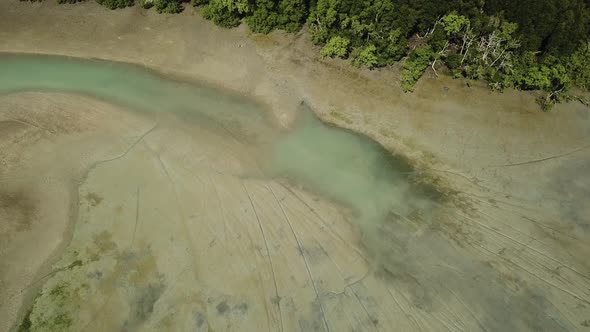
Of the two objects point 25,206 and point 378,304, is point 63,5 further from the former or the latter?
point 378,304

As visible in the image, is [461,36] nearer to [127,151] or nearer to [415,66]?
[415,66]

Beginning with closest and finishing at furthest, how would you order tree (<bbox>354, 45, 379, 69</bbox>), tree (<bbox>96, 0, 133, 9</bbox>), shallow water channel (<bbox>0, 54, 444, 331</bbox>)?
shallow water channel (<bbox>0, 54, 444, 331</bbox>) → tree (<bbox>354, 45, 379, 69</bbox>) → tree (<bbox>96, 0, 133, 9</bbox>)

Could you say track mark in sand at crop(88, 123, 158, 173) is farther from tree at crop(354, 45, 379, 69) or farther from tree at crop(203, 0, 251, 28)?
tree at crop(354, 45, 379, 69)

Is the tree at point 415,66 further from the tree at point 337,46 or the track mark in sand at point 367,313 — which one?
the track mark in sand at point 367,313

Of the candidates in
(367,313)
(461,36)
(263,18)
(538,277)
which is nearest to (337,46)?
(263,18)

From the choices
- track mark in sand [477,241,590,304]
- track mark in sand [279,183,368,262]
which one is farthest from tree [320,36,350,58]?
track mark in sand [477,241,590,304]

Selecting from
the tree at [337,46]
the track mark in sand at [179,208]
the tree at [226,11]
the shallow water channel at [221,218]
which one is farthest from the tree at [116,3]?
the tree at [337,46]

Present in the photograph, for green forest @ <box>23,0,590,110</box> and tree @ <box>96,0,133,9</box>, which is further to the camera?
tree @ <box>96,0,133,9</box>
